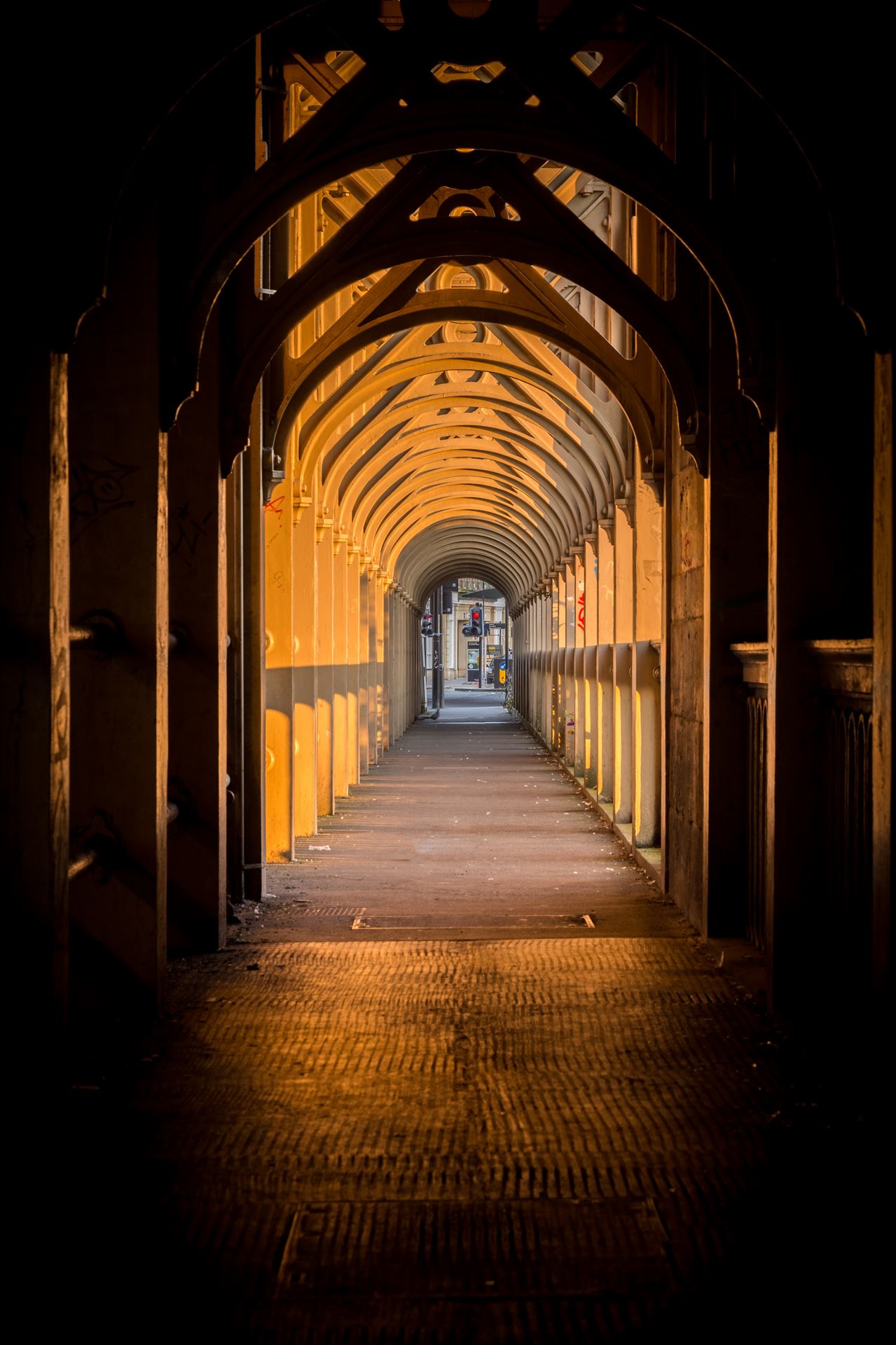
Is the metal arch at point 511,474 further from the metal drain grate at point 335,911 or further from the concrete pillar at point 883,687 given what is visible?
the concrete pillar at point 883,687

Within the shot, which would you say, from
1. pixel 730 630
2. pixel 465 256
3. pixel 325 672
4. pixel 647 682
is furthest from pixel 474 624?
pixel 730 630

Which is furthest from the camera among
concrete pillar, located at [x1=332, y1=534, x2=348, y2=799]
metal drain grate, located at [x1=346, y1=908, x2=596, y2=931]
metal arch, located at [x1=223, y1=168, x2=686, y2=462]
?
concrete pillar, located at [x1=332, y1=534, x2=348, y2=799]

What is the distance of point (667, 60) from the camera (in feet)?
22.6

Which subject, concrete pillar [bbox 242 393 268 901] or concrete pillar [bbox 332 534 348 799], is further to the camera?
concrete pillar [bbox 332 534 348 799]

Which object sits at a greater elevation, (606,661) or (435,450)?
(435,450)

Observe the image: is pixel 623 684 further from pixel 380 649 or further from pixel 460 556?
pixel 460 556

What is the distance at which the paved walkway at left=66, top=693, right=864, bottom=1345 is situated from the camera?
253 centimetres

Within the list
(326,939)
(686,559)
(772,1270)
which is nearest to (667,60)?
(686,559)

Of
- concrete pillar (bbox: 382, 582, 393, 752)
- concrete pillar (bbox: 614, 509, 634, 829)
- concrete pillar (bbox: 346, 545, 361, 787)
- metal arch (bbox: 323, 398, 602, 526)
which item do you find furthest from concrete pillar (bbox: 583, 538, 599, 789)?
concrete pillar (bbox: 382, 582, 393, 752)

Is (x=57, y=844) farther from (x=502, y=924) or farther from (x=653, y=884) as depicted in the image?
(x=653, y=884)

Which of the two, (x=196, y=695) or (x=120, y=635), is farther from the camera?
(x=196, y=695)

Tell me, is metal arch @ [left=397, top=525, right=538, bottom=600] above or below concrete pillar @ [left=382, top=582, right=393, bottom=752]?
above

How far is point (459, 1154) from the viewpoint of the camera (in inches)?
132

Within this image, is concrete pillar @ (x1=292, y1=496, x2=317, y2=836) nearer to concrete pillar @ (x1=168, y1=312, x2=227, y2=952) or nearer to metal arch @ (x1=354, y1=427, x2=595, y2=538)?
concrete pillar @ (x1=168, y1=312, x2=227, y2=952)
